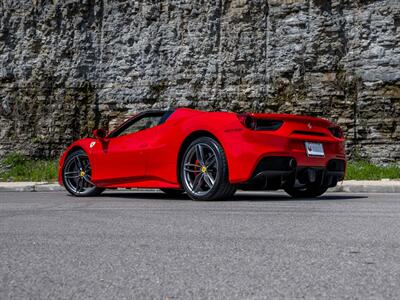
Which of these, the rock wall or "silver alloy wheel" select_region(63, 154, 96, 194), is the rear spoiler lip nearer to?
"silver alloy wheel" select_region(63, 154, 96, 194)

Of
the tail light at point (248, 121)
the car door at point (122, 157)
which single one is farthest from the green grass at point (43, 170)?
the tail light at point (248, 121)

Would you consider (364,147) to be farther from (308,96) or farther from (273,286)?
(273,286)

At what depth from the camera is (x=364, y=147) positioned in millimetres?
20000

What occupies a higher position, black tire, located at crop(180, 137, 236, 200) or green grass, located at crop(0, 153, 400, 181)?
black tire, located at crop(180, 137, 236, 200)

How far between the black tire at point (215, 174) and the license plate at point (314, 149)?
43.0 inches

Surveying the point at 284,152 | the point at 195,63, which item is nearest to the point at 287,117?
the point at 284,152

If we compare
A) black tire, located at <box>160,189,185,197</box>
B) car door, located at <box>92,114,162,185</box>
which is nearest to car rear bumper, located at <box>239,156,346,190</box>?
car door, located at <box>92,114,162,185</box>

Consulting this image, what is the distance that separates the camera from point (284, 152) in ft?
29.2

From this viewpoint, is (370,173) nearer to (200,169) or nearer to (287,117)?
(287,117)

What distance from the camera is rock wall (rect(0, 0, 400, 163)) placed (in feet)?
67.0

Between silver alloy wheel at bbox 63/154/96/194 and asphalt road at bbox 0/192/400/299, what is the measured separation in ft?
10.00

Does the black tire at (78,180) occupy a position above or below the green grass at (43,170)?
above

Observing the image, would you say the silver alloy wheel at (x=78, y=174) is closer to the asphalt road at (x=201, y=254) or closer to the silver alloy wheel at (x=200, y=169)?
the silver alloy wheel at (x=200, y=169)

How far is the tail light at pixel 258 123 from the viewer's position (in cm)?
893
